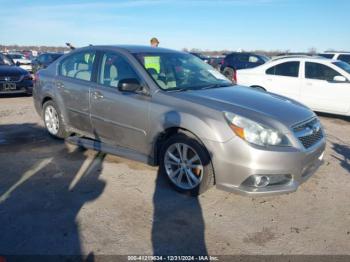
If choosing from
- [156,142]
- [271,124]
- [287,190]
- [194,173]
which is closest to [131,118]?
[156,142]

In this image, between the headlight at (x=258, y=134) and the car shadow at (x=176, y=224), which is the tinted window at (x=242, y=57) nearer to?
the car shadow at (x=176, y=224)

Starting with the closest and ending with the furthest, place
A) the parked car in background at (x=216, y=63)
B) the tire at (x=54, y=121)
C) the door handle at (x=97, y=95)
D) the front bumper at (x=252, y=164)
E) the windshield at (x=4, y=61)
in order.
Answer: the front bumper at (x=252, y=164) < the door handle at (x=97, y=95) < the tire at (x=54, y=121) < the windshield at (x=4, y=61) < the parked car in background at (x=216, y=63)

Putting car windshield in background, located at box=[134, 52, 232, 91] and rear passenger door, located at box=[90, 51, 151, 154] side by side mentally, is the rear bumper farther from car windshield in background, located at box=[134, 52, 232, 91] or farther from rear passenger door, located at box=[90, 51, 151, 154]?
car windshield in background, located at box=[134, 52, 232, 91]

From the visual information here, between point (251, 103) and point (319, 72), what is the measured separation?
5886 mm

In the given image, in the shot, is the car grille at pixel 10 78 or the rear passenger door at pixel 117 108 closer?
the rear passenger door at pixel 117 108

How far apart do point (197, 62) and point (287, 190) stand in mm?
2614

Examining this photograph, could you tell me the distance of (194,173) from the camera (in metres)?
4.18

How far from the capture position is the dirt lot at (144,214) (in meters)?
3.19

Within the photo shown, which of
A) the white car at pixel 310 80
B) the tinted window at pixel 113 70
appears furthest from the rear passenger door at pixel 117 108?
the white car at pixel 310 80

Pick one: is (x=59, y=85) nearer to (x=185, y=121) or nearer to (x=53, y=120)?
(x=53, y=120)

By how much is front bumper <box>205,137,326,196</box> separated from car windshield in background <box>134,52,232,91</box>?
4.01ft

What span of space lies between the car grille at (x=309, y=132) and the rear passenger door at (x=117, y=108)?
6.01 feet

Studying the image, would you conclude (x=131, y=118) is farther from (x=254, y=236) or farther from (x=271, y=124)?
(x=254, y=236)

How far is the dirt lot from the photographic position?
319cm
